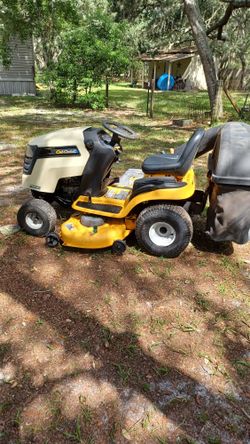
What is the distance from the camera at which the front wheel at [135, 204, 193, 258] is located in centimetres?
325

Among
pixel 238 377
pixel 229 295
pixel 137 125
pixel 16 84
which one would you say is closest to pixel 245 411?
pixel 238 377

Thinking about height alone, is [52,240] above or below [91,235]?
below

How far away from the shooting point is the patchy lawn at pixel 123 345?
196 cm

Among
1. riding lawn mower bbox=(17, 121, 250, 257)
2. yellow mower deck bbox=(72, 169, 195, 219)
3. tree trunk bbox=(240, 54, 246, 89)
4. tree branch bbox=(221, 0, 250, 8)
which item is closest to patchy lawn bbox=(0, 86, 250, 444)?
riding lawn mower bbox=(17, 121, 250, 257)

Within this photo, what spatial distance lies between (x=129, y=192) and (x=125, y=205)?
31cm

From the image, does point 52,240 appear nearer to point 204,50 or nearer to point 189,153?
point 189,153

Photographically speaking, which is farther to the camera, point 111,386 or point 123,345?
point 123,345

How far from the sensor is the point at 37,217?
12.3 feet

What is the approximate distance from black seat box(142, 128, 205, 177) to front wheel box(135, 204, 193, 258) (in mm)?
327

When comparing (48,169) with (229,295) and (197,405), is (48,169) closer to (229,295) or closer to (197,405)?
(229,295)

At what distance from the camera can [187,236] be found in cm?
329

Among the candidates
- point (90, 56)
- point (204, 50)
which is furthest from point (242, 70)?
point (204, 50)

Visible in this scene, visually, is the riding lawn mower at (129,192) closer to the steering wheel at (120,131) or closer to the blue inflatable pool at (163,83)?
the steering wheel at (120,131)

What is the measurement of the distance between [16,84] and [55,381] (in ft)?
65.8
